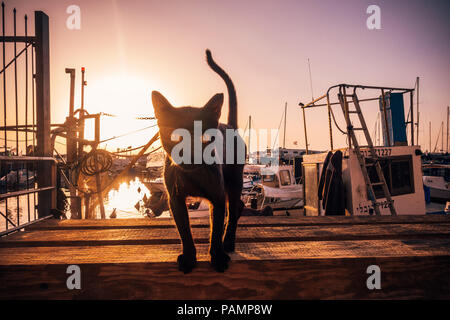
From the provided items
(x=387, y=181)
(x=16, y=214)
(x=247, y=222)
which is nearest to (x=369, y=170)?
(x=387, y=181)

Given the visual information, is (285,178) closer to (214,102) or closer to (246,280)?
(246,280)

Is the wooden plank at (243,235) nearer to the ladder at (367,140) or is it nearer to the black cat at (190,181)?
the black cat at (190,181)

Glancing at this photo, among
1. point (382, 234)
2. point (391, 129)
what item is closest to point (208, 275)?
point (382, 234)

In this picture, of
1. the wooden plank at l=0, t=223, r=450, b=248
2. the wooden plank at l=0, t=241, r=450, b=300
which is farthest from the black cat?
the wooden plank at l=0, t=223, r=450, b=248

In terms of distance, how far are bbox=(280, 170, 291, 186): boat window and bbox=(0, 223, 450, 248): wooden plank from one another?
36.1 ft

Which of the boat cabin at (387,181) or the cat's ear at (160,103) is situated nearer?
the cat's ear at (160,103)

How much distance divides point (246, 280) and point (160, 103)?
129 cm

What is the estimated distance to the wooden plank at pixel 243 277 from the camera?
1.53 meters

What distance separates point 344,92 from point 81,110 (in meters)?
7.15

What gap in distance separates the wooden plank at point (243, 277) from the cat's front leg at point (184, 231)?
0.07 meters

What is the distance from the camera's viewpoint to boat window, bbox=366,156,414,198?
6667 millimetres

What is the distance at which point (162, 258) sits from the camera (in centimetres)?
162

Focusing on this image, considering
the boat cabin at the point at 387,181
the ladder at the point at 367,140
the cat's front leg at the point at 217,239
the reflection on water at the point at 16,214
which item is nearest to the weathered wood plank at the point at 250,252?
the cat's front leg at the point at 217,239

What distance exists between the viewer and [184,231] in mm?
1597
